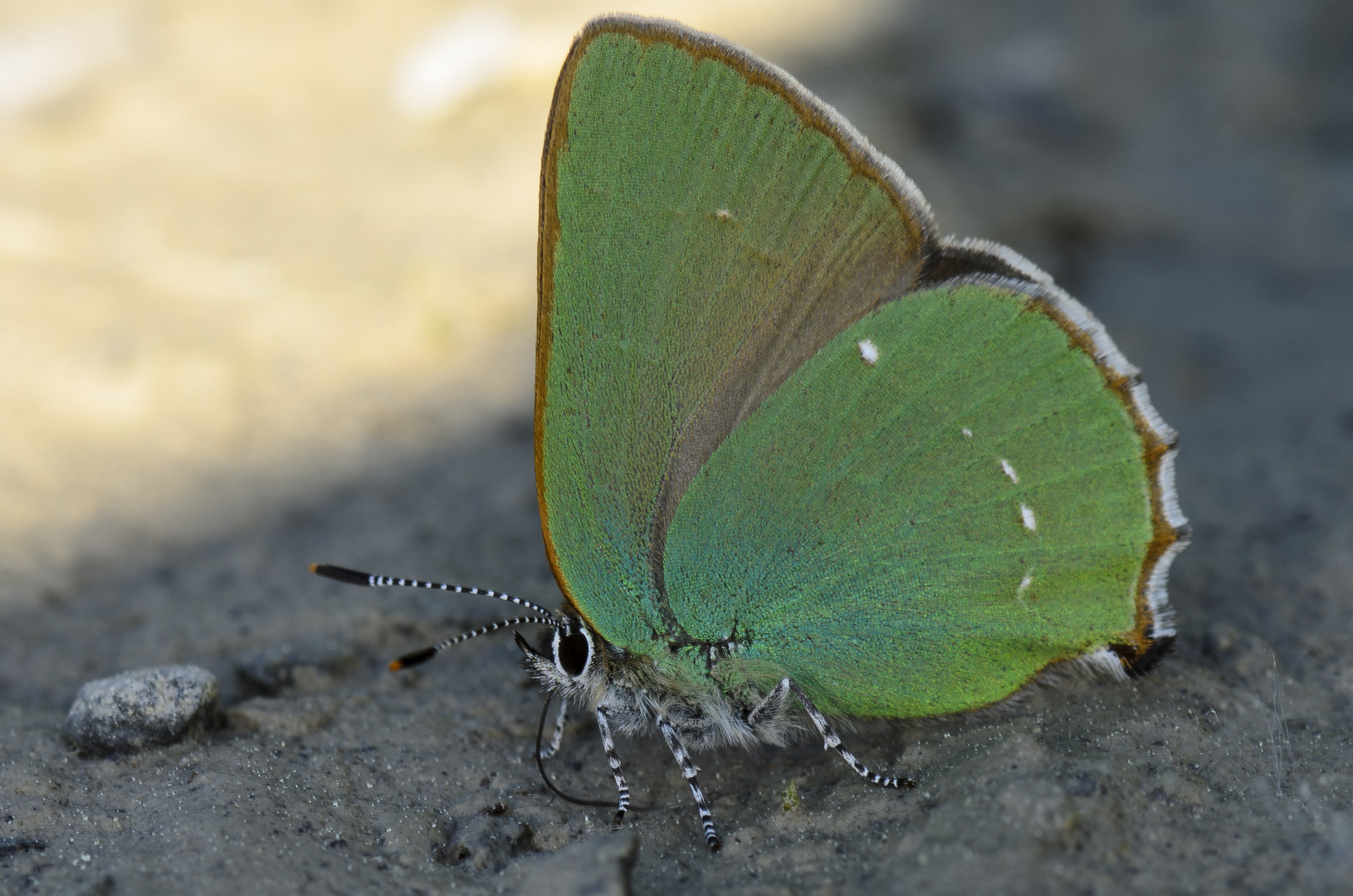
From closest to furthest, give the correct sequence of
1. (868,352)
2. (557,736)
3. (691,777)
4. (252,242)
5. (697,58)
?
1. (697,58)
2. (868,352)
3. (691,777)
4. (557,736)
5. (252,242)

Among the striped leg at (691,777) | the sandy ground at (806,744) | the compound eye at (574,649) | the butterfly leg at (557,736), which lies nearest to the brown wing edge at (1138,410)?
the sandy ground at (806,744)

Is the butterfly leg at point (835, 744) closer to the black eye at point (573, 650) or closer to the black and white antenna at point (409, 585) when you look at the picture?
the black eye at point (573, 650)

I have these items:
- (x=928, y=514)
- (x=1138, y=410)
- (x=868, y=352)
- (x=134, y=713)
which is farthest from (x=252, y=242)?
(x=1138, y=410)

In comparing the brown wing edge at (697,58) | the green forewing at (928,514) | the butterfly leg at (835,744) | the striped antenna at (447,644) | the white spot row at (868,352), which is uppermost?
the brown wing edge at (697,58)

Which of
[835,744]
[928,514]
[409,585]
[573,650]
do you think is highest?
[928,514]

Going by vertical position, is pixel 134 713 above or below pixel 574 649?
below

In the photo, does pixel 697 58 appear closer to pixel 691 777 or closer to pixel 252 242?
pixel 691 777
